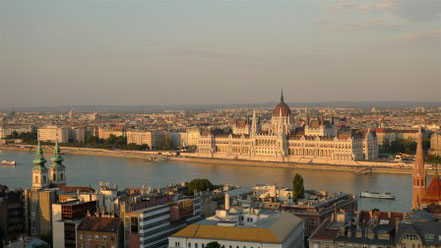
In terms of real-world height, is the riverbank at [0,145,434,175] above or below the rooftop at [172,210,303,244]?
below

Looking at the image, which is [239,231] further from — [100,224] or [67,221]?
[67,221]

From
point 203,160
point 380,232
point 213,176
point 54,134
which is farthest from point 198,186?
point 54,134

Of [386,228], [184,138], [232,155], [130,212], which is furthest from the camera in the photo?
[184,138]

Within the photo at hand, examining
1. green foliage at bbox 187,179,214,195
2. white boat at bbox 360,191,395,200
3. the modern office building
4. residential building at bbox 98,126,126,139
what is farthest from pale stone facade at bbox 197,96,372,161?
the modern office building

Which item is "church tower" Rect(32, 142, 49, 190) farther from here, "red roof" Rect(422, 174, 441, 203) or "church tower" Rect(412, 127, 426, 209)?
"red roof" Rect(422, 174, 441, 203)

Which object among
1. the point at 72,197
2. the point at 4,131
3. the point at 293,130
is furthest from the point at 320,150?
the point at 4,131

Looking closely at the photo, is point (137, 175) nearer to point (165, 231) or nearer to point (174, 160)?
point (174, 160)
